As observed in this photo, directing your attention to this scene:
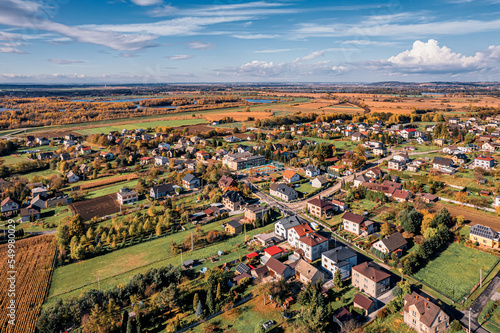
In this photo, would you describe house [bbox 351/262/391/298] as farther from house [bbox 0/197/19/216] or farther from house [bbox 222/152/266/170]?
house [bbox 0/197/19/216]

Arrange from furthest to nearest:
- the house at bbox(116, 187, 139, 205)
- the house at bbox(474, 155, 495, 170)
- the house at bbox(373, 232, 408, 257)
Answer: the house at bbox(474, 155, 495, 170) → the house at bbox(116, 187, 139, 205) → the house at bbox(373, 232, 408, 257)

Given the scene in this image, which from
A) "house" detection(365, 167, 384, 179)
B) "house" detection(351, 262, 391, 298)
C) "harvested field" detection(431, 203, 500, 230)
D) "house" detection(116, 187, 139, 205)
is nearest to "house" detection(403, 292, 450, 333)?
"house" detection(351, 262, 391, 298)

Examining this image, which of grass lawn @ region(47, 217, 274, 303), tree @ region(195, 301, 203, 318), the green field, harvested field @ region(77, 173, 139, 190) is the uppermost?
the green field

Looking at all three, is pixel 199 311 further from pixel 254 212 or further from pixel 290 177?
pixel 290 177

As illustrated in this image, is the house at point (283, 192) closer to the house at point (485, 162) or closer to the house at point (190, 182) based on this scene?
the house at point (190, 182)

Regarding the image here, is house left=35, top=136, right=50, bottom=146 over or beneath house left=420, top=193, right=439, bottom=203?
over

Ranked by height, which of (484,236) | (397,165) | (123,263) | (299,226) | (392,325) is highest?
(299,226)

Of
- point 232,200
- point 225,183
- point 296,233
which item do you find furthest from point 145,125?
point 296,233
